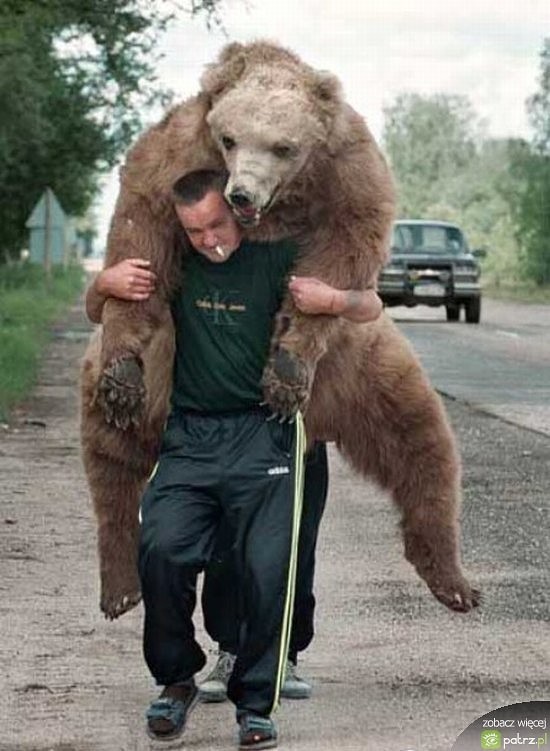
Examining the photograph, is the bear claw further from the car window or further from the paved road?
the car window

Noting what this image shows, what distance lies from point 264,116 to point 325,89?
0.21 m

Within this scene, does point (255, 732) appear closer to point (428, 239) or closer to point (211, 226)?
point (211, 226)

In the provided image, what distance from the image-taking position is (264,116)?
6.22 m

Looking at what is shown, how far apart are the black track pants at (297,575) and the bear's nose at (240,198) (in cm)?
98

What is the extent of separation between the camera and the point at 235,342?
6387 mm

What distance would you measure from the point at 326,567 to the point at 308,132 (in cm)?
405

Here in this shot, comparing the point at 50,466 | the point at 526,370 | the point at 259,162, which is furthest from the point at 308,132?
the point at 526,370

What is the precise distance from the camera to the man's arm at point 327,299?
6.27 metres

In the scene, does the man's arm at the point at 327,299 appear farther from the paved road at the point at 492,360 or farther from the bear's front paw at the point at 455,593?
the paved road at the point at 492,360

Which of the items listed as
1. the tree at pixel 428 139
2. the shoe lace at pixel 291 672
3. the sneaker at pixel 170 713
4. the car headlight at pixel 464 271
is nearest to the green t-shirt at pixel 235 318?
Answer: the sneaker at pixel 170 713

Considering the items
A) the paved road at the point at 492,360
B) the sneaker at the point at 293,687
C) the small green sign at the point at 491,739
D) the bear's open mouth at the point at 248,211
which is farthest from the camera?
the paved road at the point at 492,360

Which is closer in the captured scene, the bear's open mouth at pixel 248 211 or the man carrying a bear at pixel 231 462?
the bear's open mouth at pixel 248 211

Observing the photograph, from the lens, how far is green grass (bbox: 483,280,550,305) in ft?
204

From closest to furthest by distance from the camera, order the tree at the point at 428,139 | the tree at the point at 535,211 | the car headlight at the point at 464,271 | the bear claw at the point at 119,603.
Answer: the bear claw at the point at 119,603, the car headlight at the point at 464,271, the tree at the point at 535,211, the tree at the point at 428,139
